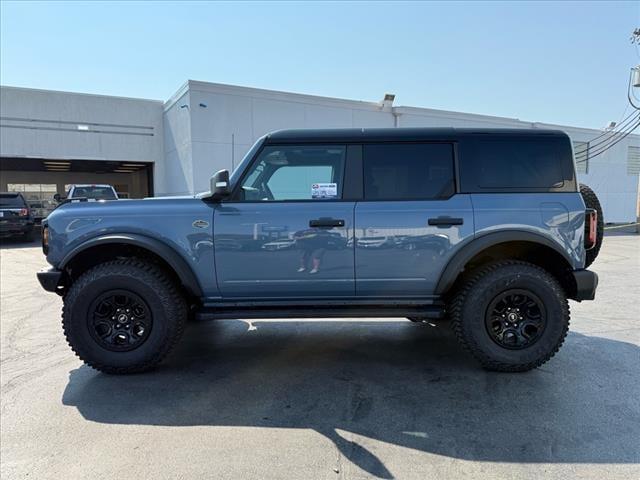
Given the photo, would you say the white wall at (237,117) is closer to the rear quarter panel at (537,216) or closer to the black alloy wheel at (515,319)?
the rear quarter panel at (537,216)

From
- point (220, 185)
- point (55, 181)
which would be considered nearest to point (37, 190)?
point (55, 181)

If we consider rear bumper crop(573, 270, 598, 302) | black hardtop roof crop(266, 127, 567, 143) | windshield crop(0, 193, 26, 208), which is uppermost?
windshield crop(0, 193, 26, 208)

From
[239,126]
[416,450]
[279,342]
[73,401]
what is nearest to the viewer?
[416,450]

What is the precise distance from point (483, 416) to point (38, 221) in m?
19.7

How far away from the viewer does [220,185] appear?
3.45 m

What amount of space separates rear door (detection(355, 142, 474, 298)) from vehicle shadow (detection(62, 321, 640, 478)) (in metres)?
0.81

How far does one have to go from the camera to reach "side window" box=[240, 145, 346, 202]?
3619mm

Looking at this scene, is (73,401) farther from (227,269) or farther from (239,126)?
(239,126)

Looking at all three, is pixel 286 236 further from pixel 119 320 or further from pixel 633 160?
pixel 633 160

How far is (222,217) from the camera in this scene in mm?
3520

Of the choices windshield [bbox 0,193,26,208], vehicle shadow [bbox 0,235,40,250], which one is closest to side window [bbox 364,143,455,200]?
vehicle shadow [bbox 0,235,40,250]

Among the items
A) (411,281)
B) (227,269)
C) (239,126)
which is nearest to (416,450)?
(411,281)

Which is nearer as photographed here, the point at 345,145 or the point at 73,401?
the point at 73,401

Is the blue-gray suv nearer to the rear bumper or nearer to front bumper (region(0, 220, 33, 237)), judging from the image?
the rear bumper
